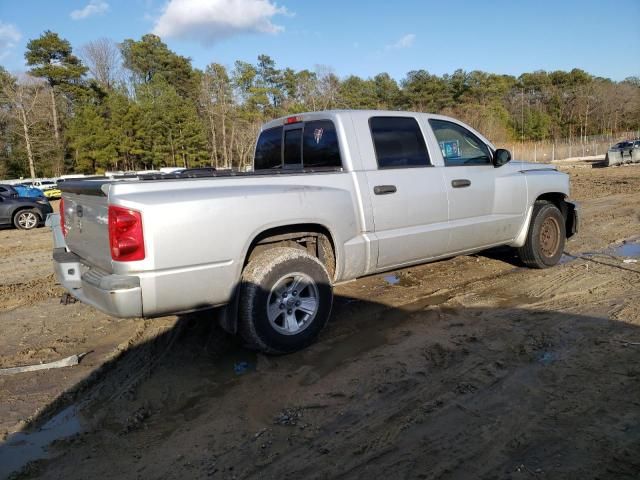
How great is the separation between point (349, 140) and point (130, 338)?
9.17 ft

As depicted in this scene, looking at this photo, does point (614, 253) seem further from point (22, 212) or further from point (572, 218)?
point (22, 212)

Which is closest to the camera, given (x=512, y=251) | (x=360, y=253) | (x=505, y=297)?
(x=360, y=253)

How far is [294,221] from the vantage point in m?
4.03

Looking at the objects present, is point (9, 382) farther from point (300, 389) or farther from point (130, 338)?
point (300, 389)

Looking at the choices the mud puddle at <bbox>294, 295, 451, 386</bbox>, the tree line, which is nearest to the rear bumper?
the mud puddle at <bbox>294, 295, 451, 386</bbox>

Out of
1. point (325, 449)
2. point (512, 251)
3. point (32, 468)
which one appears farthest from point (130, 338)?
point (512, 251)

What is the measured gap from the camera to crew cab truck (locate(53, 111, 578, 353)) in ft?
11.2

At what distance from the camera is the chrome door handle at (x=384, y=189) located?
180 inches

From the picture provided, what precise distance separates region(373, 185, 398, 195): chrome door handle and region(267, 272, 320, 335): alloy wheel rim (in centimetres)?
107

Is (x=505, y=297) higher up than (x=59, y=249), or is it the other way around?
(x=59, y=249)

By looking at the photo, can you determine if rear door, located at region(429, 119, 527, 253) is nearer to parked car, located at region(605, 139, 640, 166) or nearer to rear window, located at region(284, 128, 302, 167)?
rear window, located at region(284, 128, 302, 167)

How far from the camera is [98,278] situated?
3.62 metres

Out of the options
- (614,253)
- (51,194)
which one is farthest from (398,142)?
(51,194)

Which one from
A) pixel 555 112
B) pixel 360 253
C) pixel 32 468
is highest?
pixel 555 112
